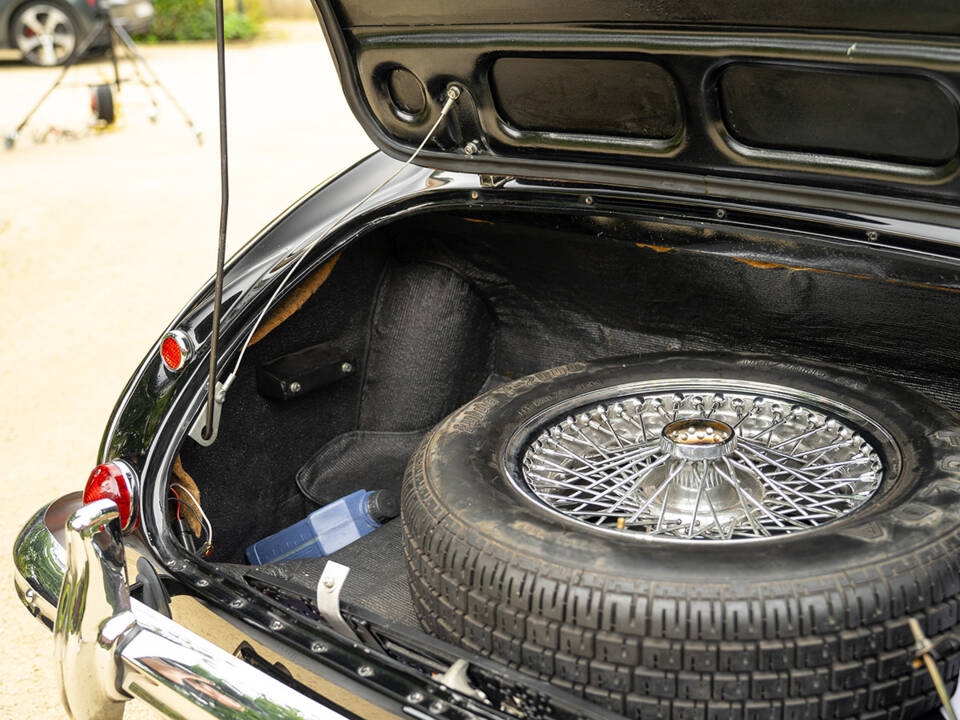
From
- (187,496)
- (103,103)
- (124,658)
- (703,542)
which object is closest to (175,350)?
(187,496)

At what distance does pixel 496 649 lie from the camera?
4.58 ft

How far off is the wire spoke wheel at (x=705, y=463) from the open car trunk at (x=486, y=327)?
10.2 inches

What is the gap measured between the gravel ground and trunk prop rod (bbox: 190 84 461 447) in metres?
0.80

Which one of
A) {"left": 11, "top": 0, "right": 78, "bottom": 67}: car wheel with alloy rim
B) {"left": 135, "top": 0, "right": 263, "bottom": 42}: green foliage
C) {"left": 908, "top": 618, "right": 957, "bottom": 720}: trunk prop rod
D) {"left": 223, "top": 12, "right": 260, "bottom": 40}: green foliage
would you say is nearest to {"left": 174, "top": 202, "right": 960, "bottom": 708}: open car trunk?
{"left": 908, "top": 618, "right": 957, "bottom": 720}: trunk prop rod

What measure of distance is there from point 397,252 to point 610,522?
93 cm

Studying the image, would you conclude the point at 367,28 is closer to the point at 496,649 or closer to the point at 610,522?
the point at 610,522

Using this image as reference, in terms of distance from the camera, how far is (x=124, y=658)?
1385mm

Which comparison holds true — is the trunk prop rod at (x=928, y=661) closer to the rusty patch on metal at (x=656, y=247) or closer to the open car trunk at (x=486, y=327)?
the open car trunk at (x=486, y=327)

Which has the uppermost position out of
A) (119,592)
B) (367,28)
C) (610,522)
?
(367,28)

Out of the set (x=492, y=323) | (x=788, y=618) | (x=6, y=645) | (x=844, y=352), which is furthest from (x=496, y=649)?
(x=6, y=645)

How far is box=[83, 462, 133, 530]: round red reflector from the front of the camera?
1731mm

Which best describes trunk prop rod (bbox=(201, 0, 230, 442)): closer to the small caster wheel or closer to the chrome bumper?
the chrome bumper

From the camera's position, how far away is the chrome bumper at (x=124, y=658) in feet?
4.34

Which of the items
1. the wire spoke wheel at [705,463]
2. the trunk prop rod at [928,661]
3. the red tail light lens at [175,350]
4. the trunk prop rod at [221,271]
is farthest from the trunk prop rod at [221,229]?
the trunk prop rod at [928,661]
